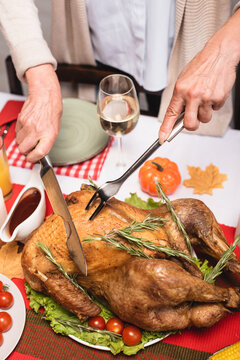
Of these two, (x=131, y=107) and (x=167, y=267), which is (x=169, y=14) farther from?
(x=167, y=267)

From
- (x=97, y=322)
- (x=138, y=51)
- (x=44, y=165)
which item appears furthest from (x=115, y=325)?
(x=138, y=51)

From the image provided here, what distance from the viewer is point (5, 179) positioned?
188cm

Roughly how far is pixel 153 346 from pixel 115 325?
0.49 ft

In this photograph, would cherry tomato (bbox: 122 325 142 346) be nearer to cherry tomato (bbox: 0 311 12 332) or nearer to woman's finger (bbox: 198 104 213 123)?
cherry tomato (bbox: 0 311 12 332)

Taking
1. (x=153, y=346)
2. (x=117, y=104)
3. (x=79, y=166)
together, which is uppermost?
(x=117, y=104)

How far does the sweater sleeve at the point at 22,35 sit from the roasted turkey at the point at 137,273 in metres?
0.66

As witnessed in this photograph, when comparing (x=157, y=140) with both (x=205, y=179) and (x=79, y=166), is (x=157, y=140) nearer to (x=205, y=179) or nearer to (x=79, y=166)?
(x=205, y=179)

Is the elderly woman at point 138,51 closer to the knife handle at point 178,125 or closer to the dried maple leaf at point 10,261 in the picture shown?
the knife handle at point 178,125

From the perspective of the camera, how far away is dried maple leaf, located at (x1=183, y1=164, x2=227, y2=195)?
1.92 m

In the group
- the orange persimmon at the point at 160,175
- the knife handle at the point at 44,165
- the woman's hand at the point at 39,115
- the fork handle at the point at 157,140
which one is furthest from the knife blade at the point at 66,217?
the orange persimmon at the point at 160,175

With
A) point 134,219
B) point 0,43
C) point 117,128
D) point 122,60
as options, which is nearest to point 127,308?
point 134,219

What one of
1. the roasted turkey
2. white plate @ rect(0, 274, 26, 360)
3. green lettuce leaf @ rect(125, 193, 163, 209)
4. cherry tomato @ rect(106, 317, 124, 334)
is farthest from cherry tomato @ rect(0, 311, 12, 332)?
green lettuce leaf @ rect(125, 193, 163, 209)

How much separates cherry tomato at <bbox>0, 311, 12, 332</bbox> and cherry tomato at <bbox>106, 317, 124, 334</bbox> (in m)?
0.34

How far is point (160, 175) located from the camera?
1879 millimetres
